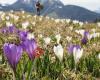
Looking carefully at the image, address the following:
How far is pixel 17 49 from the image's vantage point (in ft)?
16.4

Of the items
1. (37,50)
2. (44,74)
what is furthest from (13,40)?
(37,50)

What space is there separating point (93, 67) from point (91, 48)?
100 inches

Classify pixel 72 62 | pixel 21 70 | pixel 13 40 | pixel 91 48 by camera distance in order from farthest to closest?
1. pixel 91 48
2. pixel 13 40
3. pixel 72 62
4. pixel 21 70

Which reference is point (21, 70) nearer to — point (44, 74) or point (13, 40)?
point (44, 74)

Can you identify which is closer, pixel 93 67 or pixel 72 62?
pixel 72 62

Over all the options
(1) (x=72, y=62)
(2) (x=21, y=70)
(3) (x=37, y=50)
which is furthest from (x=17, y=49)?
(1) (x=72, y=62)

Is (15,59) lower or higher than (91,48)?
higher

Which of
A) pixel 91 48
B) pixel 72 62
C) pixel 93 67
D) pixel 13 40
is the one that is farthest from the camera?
pixel 91 48

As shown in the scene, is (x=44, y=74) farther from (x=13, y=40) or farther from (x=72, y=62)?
(x=13, y=40)

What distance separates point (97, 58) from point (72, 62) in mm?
1432

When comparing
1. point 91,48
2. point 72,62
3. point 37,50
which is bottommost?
point 91,48

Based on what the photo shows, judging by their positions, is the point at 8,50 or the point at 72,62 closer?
the point at 8,50

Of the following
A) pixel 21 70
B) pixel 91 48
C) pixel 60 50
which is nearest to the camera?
pixel 21 70

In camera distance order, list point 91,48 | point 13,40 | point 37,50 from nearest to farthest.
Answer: point 37,50
point 13,40
point 91,48
